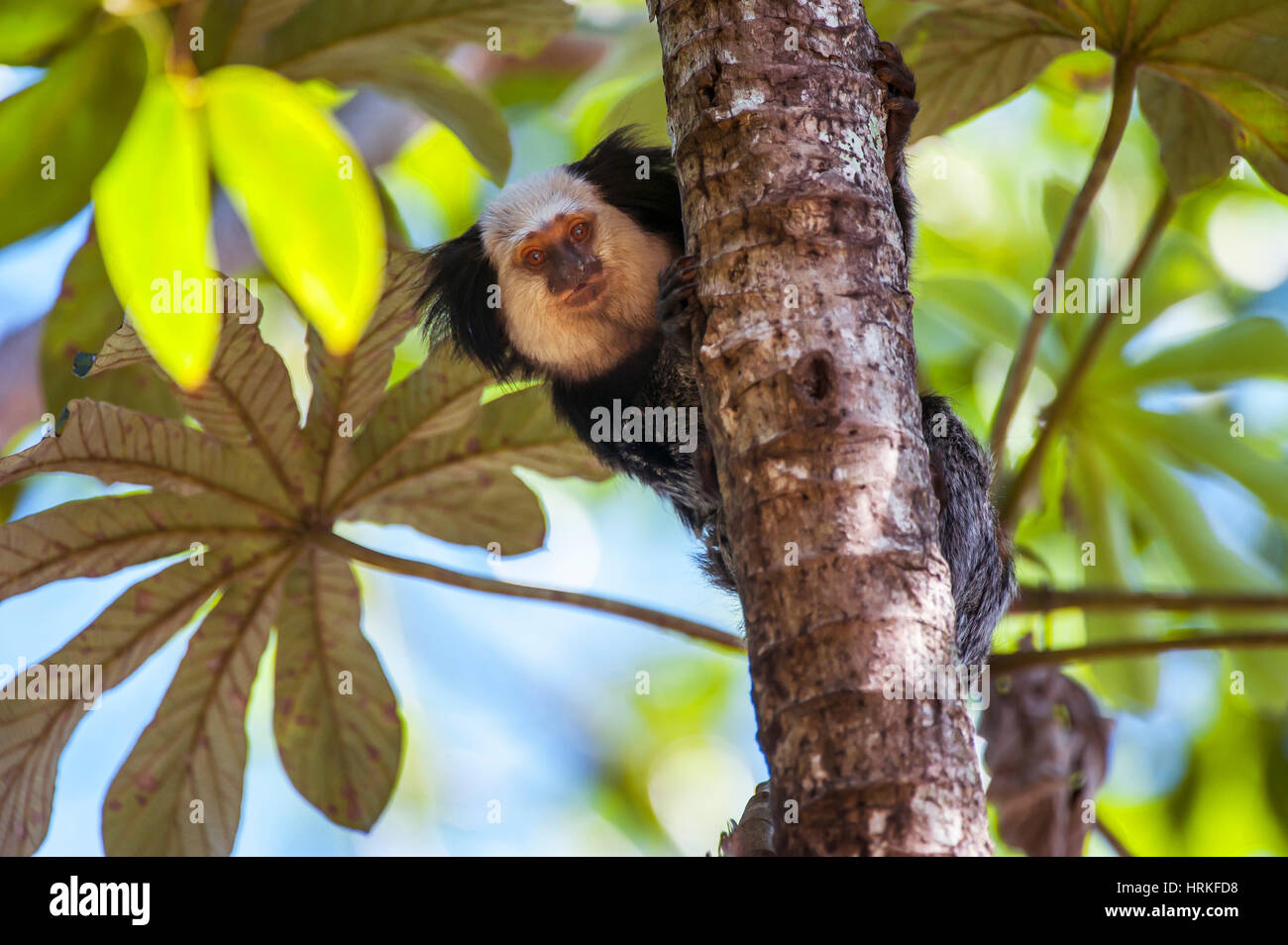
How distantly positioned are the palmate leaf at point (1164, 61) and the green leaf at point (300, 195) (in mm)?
1574

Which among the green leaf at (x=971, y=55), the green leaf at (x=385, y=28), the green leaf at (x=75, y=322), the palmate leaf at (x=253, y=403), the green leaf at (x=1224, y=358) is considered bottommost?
the palmate leaf at (x=253, y=403)

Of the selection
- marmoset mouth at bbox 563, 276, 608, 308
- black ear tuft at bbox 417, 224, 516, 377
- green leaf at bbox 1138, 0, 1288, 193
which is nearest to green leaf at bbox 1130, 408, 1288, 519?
green leaf at bbox 1138, 0, 1288, 193

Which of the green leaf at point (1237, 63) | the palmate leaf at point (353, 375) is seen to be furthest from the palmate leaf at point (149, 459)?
the green leaf at point (1237, 63)

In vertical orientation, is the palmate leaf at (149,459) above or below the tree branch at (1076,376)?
below

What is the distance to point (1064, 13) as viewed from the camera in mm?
3021

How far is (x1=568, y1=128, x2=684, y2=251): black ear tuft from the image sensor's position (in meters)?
3.85

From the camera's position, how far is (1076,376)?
3.73m

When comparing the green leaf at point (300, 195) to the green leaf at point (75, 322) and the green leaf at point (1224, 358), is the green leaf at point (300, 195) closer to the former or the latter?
the green leaf at point (75, 322)

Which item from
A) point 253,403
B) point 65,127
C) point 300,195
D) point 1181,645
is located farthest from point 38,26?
point 1181,645

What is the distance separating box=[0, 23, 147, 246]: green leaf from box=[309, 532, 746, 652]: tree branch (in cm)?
119

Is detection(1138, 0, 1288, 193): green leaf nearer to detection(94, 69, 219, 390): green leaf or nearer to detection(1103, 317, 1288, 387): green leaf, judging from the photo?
detection(1103, 317, 1288, 387): green leaf

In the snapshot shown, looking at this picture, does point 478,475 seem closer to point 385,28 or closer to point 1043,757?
point 385,28

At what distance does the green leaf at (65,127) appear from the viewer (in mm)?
3020

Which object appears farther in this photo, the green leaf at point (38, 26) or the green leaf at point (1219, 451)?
the green leaf at point (1219, 451)
